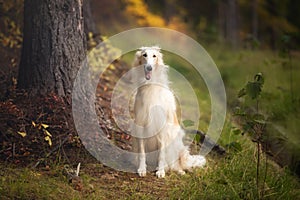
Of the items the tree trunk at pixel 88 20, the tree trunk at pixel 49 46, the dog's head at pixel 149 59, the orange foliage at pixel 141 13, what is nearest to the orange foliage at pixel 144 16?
the orange foliage at pixel 141 13

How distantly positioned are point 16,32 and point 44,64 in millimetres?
2608

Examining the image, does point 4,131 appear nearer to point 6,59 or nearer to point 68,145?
point 68,145

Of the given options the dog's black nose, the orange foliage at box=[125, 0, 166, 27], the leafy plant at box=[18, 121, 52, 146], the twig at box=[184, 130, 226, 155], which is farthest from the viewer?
the orange foliage at box=[125, 0, 166, 27]

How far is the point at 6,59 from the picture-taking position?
7031 millimetres

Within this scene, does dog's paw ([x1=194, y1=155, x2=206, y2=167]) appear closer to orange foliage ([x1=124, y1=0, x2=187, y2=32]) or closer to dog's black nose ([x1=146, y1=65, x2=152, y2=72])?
dog's black nose ([x1=146, y1=65, x2=152, y2=72])

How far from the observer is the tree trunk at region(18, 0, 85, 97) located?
5.48 metres


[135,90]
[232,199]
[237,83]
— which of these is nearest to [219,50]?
[237,83]

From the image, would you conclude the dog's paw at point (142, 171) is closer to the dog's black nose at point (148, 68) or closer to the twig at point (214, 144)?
the dog's black nose at point (148, 68)

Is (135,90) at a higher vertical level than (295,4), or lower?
lower

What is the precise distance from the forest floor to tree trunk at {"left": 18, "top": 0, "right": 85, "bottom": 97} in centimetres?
18

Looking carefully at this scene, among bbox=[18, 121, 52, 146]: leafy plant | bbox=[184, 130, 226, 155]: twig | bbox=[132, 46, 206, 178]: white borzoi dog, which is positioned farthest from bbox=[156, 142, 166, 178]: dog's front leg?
bbox=[18, 121, 52, 146]: leafy plant

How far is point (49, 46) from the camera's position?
5492 mm

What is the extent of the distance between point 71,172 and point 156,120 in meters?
1.22

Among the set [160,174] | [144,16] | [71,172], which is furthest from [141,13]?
[71,172]
